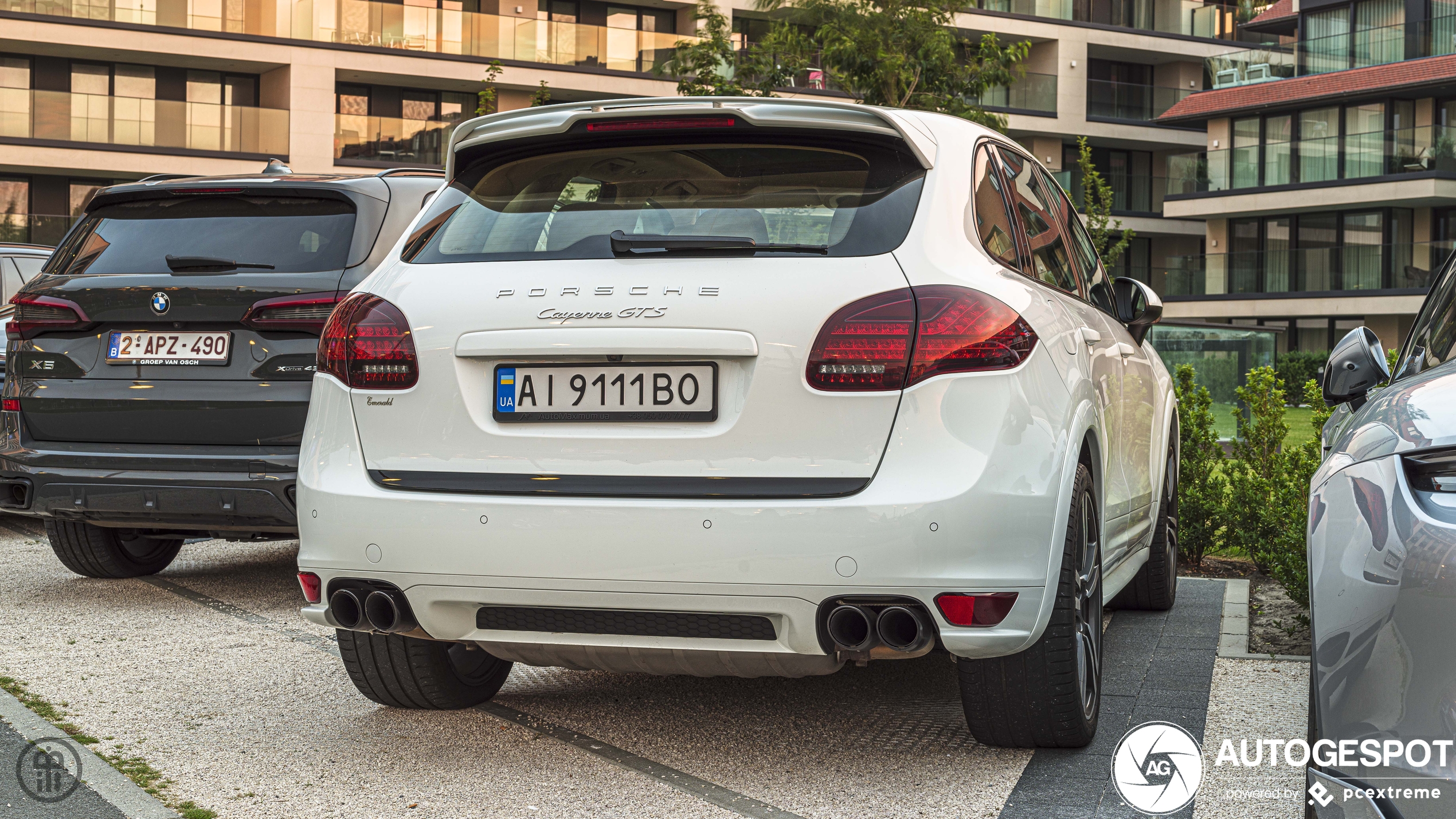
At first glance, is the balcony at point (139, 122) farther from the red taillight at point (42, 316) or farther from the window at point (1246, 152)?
the red taillight at point (42, 316)

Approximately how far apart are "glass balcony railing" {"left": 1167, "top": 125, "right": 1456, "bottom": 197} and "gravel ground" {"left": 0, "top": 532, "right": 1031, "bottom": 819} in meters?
45.0

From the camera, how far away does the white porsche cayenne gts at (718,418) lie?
10.9 ft

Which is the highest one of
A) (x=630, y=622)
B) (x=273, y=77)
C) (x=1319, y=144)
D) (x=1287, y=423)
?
(x=273, y=77)

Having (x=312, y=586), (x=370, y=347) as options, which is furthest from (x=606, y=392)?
(x=312, y=586)

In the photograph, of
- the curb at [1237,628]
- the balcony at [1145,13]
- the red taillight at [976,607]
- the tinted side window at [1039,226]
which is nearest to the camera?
the red taillight at [976,607]

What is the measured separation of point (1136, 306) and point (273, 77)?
38866mm

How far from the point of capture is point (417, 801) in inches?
143

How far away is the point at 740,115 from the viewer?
146 inches

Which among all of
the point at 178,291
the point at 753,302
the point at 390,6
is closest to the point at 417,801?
the point at 753,302

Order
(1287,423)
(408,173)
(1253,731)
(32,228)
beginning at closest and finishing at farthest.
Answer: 1. (1253,731)
2. (408,173)
3. (1287,423)
4. (32,228)

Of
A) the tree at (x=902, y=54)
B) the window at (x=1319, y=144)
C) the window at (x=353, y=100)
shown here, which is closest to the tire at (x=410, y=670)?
the tree at (x=902, y=54)

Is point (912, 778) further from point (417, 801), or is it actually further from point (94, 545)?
point (94, 545)

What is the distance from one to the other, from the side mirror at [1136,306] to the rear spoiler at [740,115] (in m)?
2.12

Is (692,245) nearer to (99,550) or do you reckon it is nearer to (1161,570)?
(1161,570)
